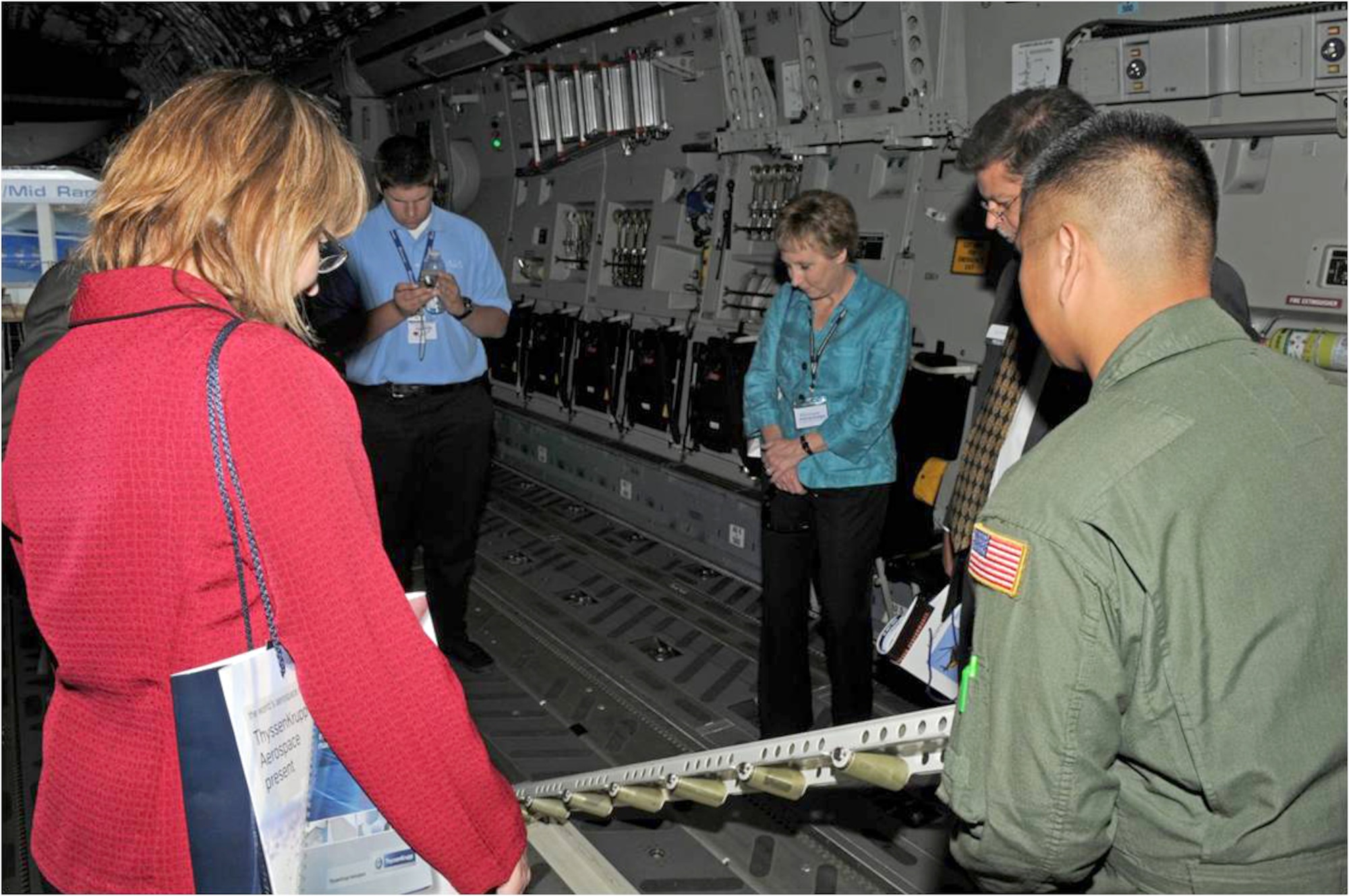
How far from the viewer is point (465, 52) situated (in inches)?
337

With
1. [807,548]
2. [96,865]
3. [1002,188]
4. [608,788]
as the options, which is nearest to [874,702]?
[807,548]

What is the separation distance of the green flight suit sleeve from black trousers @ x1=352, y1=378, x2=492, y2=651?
10.6 feet

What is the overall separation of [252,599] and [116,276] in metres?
0.47

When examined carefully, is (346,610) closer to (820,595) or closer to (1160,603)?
(1160,603)

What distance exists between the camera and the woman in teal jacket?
3.62m

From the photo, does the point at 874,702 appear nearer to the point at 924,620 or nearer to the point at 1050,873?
the point at 924,620

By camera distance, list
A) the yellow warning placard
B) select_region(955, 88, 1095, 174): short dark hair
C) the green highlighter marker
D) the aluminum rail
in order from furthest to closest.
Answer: the yellow warning placard < select_region(955, 88, 1095, 174): short dark hair < the aluminum rail < the green highlighter marker

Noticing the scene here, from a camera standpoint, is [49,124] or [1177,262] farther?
[49,124]

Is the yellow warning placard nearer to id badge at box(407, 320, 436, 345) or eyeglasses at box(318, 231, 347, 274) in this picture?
id badge at box(407, 320, 436, 345)

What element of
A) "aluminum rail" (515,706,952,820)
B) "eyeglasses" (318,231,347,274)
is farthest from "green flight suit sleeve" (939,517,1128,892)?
"eyeglasses" (318,231,347,274)

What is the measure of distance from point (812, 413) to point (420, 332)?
68.7 inches

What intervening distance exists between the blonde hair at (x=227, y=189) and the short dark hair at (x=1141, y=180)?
1.09 meters

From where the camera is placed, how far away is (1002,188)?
2697 mm

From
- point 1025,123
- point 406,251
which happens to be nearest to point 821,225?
point 1025,123
